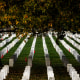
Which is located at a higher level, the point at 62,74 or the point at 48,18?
the point at 48,18

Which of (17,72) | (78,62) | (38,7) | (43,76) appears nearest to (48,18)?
(38,7)

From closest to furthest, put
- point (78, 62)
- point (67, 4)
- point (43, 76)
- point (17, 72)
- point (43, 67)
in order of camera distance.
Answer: point (67, 4) → point (43, 76) → point (17, 72) → point (43, 67) → point (78, 62)

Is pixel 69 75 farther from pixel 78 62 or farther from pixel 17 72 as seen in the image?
pixel 78 62

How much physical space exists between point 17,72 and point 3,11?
4.26 m

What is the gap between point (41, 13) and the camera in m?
13.8

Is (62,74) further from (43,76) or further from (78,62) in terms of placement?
(78,62)

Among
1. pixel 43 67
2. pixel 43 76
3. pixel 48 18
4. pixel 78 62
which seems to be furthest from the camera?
pixel 78 62

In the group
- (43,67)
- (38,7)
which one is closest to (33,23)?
(38,7)

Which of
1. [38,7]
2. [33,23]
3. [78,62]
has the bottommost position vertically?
[78,62]

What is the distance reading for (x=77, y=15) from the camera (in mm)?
12852

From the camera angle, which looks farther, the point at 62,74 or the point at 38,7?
the point at 62,74

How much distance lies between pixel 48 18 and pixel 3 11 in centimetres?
268

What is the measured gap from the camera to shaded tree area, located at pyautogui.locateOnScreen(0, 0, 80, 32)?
12.4 meters

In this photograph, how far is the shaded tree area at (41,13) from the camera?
12396mm
